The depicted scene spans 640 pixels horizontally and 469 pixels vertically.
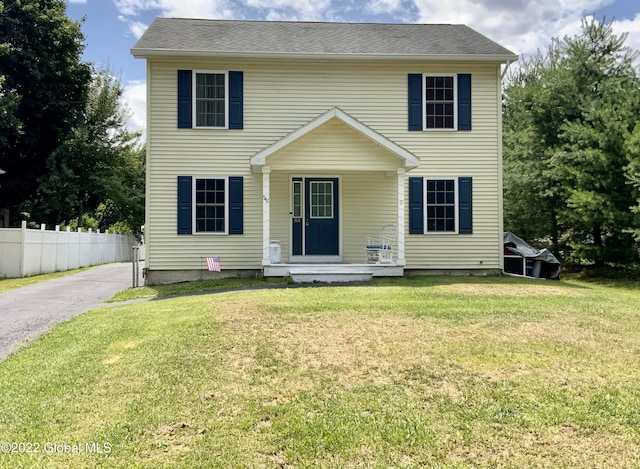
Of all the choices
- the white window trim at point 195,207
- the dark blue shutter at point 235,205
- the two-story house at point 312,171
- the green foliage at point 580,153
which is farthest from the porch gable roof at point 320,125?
the green foliage at point 580,153

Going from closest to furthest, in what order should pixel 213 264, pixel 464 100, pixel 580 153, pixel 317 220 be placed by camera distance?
pixel 213 264, pixel 317 220, pixel 464 100, pixel 580 153

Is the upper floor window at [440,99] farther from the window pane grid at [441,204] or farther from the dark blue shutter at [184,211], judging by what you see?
the dark blue shutter at [184,211]

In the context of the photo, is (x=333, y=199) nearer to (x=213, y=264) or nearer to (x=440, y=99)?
(x=213, y=264)


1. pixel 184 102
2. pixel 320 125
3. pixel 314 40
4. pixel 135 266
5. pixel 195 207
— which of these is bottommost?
pixel 135 266

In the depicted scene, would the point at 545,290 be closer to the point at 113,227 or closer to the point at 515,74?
the point at 515,74

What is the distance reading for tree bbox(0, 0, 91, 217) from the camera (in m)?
21.0

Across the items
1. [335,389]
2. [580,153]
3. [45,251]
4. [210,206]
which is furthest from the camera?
[45,251]

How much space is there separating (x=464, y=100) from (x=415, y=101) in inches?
52.2

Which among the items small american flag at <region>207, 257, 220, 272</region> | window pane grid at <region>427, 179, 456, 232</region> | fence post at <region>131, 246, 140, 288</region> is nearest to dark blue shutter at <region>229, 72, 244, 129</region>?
small american flag at <region>207, 257, 220, 272</region>

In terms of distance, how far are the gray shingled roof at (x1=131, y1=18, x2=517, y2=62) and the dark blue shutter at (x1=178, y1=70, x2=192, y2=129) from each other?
66 cm

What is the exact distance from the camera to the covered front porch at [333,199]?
11203mm

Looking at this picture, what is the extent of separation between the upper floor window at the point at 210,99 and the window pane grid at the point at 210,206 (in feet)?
5.09

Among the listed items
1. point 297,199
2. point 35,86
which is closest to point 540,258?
point 297,199

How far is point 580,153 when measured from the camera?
13445 millimetres
